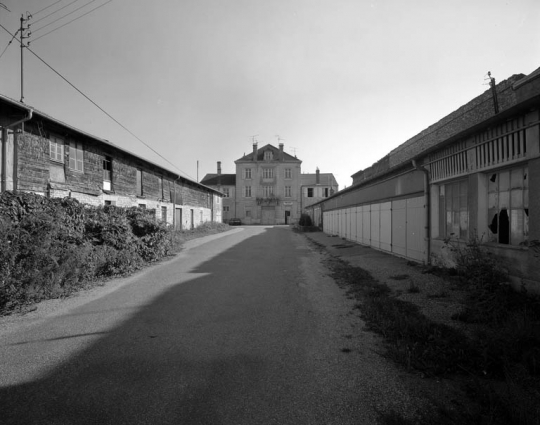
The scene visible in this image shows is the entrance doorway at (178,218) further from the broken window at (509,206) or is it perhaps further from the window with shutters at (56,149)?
the broken window at (509,206)

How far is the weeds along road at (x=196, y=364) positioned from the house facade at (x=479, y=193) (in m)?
3.42

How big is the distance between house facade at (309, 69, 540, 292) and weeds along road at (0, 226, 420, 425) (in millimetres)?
3420

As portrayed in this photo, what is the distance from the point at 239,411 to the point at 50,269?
5.83 metres

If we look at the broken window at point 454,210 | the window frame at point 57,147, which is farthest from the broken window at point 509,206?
the window frame at point 57,147

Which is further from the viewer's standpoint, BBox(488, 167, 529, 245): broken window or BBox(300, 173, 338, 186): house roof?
BBox(300, 173, 338, 186): house roof

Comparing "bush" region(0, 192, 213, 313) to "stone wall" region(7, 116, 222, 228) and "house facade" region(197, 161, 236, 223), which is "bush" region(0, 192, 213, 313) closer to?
"stone wall" region(7, 116, 222, 228)

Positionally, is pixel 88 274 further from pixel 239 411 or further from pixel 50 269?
pixel 239 411

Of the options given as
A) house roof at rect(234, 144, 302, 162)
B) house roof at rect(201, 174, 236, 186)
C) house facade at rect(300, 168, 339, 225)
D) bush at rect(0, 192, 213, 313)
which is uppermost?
house roof at rect(234, 144, 302, 162)

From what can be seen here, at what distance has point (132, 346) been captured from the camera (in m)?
3.83

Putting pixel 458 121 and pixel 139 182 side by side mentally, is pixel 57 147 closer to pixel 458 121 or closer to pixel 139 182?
pixel 139 182

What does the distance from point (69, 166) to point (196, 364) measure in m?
14.2

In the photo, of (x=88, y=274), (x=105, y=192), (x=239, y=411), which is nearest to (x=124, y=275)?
(x=88, y=274)

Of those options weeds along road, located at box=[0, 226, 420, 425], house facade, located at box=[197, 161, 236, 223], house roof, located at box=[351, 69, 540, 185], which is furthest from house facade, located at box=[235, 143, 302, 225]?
weeds along road, located at box=[0, 226, 420, 425]

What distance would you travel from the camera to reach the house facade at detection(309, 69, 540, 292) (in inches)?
201
